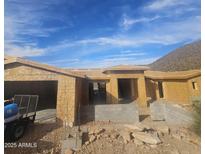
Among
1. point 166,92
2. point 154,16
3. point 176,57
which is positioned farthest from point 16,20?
point 176,57

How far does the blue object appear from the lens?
486cm

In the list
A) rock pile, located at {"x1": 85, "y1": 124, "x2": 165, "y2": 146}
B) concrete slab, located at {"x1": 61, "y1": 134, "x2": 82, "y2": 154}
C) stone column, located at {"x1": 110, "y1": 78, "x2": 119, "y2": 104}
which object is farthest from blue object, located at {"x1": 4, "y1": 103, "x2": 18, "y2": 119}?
stone column, located at {"x1": 110, "y1": 78, "x2": 119, "y2": 104}

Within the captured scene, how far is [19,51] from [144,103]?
26.3 feet

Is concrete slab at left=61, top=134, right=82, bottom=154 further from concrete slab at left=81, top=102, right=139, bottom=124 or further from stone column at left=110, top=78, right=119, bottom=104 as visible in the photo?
stone column at left=110, top=78, right=119, bottom=104

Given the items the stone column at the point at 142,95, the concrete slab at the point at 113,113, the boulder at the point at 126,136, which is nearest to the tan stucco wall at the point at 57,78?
the concrete slab at the point at 113,113

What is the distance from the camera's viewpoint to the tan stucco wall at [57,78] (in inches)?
265

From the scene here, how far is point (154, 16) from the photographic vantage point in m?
6.91

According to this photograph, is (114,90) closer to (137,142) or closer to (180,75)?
(180,75)

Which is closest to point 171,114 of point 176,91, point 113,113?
point 113,113

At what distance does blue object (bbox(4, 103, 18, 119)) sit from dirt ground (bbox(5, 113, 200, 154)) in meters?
0.92

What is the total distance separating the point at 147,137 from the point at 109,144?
1380 millimetres

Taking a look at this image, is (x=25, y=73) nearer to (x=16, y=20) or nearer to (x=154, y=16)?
(x=16, y=20)

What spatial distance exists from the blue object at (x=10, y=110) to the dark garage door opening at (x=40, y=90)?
467 cm

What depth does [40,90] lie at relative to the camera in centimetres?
1136
